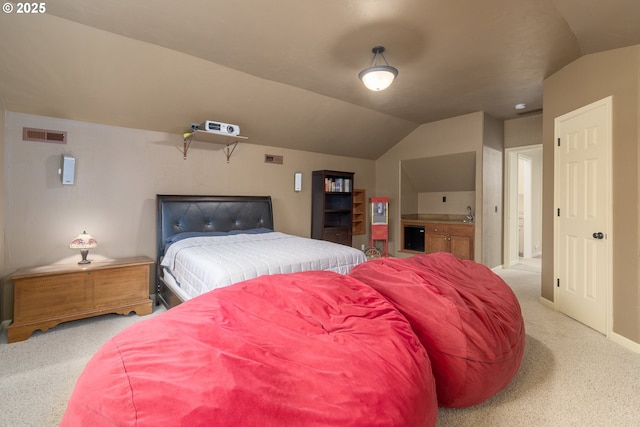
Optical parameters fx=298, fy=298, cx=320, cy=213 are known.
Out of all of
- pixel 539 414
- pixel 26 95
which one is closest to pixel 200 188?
pixel 26 95

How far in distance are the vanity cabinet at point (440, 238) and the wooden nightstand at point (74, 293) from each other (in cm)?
470

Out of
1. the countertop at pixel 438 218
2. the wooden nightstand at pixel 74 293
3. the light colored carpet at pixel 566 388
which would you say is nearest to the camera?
the light colored carpet at pixel 566 388

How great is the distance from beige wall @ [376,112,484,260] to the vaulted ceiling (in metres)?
0.79

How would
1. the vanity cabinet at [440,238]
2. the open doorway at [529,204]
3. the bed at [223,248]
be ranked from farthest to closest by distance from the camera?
1. the open doorway at [529,204]
2. the vanity cabinet at [440,238]
3. the bed at [223,248]

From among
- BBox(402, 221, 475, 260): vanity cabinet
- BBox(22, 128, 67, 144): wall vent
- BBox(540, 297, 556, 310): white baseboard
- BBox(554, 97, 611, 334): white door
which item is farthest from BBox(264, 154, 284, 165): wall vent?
BBox(540, 297, 556, 310): white baseboard

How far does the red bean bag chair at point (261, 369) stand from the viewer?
34.6 inches

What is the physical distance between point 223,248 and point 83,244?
4.55 feet

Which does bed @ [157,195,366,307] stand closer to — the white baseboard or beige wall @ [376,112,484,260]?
the white baseboard

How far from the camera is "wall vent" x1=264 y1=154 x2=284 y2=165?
4948mm

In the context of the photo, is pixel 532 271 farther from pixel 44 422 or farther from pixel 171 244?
pixel 44 422

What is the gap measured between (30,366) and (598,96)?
17.7ft

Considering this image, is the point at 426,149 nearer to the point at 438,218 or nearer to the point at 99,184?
the point at 438,218

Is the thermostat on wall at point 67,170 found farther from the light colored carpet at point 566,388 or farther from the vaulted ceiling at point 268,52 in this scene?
the light colored carpet at point 566,388

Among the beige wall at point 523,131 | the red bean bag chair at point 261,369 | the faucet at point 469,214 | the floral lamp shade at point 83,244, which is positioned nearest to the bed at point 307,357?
the red bean bag chair at point 261,369
